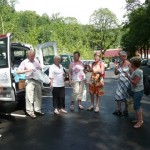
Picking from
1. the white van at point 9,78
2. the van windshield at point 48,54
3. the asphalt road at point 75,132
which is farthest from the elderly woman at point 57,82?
the van windshield at point 48,54

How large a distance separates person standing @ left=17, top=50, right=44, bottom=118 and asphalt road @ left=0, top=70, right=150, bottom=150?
0.36 meters

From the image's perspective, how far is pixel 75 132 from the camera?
796cm

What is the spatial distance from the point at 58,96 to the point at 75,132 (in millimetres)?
2648

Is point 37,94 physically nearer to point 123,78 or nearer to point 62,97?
point 62,97

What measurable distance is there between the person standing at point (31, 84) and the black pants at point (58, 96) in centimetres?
53

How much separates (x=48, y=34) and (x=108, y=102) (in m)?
46.7

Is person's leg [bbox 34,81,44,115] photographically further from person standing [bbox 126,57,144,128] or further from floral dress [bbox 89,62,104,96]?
person standing [bbox 126,57,144,128]

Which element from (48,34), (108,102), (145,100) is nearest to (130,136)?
(108,102)

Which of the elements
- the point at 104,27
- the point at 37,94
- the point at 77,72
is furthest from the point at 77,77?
the point at 104,27

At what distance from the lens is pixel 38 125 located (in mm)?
8820

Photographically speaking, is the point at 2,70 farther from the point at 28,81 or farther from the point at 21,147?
the point at 21,147

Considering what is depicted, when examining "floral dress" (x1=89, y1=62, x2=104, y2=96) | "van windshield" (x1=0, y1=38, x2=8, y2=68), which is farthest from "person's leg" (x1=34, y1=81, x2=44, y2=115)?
"floral dress" (x1=89, y1=62, x2=104, y2=96)

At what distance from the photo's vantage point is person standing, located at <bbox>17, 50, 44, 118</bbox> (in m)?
9.73

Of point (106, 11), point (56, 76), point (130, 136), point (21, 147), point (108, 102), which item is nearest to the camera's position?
point (21, 147)
